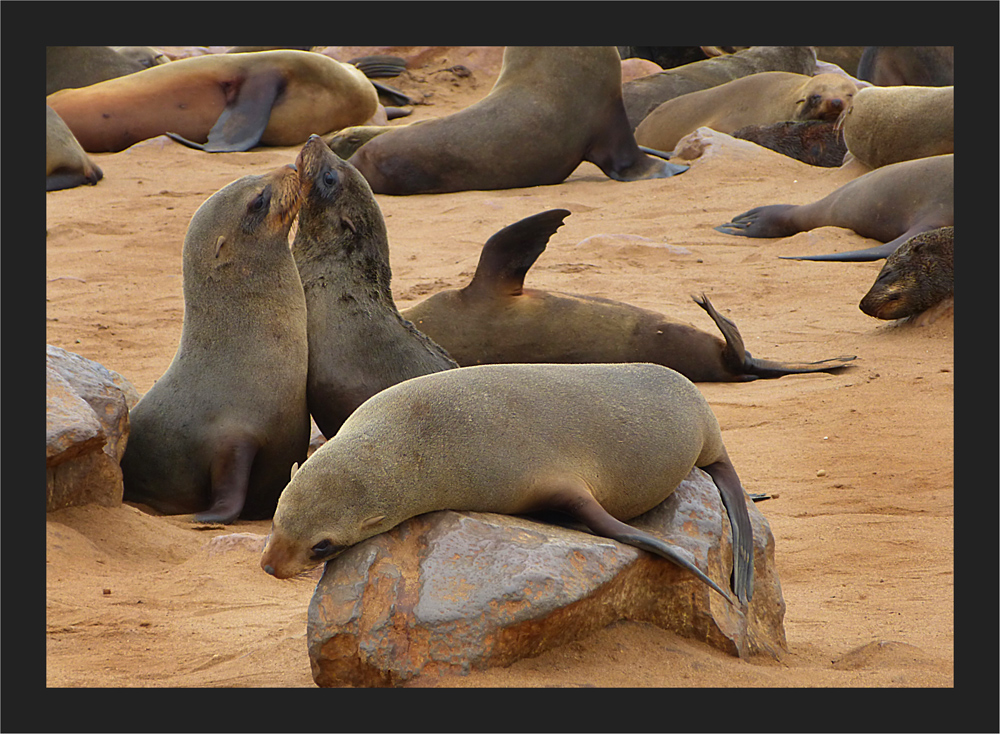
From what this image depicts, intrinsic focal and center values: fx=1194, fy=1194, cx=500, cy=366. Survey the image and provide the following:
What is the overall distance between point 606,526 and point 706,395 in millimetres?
3131

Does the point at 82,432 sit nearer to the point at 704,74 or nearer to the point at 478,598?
→ the point at 478,598

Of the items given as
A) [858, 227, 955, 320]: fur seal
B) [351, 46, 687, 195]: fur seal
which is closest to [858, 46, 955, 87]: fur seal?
[351, 46, 687, 195]: fur seal

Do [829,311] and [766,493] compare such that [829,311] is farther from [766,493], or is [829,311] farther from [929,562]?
[929,562]

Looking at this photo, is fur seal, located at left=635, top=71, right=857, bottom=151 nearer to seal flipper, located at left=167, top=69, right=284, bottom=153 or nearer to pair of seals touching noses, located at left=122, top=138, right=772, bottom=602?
seal flipper, located at left=167, top=69, right=284, bottom=153

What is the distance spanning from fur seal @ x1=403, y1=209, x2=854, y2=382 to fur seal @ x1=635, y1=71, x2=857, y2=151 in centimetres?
616

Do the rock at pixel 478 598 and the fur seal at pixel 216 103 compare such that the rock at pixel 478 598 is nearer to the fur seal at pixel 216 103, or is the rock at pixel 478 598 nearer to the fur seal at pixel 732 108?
the fur seal at pixel 216 103

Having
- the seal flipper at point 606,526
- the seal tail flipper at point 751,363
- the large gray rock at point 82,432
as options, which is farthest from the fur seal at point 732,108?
the seal flipper at point 606,526

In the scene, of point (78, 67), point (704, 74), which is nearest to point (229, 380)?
point (78, 67)

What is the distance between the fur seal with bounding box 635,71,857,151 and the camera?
468 inches

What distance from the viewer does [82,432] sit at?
3664 millimetres

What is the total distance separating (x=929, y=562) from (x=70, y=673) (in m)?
2.50

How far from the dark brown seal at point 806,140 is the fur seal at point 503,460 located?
26.8 ft

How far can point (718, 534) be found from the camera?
308 cm

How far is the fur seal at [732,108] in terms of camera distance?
11891 millimetres
